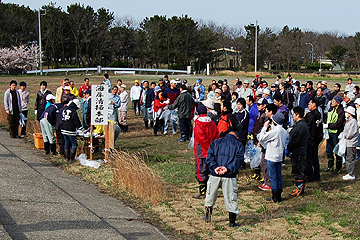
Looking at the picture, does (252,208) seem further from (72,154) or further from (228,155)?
(72,154)

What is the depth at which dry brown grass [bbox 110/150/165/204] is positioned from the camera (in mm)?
7824

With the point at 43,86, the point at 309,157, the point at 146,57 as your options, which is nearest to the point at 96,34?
the point at 146,57

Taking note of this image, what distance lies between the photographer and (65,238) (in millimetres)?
5582

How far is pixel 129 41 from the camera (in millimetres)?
61219

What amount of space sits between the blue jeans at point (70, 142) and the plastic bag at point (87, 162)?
31 centimetres

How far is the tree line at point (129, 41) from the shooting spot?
56219mm

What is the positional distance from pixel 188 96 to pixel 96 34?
48.0m

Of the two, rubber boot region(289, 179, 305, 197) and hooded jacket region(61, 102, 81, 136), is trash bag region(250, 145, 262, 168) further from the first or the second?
hooded jacket region(61, 102, 81, 136)

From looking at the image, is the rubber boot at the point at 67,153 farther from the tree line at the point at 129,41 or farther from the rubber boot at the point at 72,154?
the tree line at the point at 129,41

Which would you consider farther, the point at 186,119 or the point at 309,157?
the point at 186,119

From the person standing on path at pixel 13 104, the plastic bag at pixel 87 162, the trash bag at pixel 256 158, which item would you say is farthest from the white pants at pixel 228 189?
the person standing on path at pixel 13 104

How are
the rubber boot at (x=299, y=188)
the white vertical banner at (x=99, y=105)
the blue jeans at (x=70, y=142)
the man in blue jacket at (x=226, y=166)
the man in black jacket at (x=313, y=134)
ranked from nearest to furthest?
the man in blue jacket at (x=226, y=166), the rubber boot at (x=299, y=188), the man in black jacket at (x=313, y=134), the white vertical banner at (x=99, y=105), the blue jeans at (x=70, y=142)

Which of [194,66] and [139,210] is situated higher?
[194,66]

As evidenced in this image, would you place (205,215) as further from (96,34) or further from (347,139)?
(96,34)
